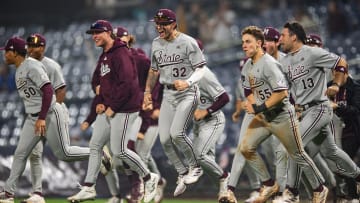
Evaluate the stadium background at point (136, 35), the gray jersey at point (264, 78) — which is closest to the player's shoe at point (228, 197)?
the gray jersey at point (264, 78)

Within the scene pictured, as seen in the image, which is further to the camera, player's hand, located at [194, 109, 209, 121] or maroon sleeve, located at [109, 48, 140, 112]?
player's hand, located at [194, 109, 209, 121]

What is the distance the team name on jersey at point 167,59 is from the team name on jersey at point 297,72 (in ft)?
4.14

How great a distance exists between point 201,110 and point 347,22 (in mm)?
5717

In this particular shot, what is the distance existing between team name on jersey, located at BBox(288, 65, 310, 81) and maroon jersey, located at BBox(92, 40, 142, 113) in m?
1.70

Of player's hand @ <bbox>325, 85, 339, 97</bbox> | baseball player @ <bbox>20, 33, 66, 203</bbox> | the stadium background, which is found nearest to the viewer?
player's hand @ <bbox>325, 85, 339, 97</bbox>

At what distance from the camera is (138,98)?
8.30 metres

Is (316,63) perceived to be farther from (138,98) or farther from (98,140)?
(98,140)

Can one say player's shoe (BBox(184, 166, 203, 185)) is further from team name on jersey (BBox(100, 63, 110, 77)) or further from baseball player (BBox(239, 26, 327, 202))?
team name on jersey (BBox(100, 63, 110, 77))

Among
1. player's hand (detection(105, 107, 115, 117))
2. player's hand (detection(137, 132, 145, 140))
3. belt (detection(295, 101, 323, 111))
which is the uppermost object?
belt (detection(295, 101, 323, 111))

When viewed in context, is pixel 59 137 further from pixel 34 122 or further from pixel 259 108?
pixel 259 108

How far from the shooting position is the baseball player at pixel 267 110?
7.47 m

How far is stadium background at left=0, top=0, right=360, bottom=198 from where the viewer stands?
11.6m

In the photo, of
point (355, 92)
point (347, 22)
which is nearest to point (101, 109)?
point (355, 92)

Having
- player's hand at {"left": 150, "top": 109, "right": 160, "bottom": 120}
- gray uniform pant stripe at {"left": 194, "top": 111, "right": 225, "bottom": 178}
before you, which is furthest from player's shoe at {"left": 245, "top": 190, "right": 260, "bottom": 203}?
player's hand at {"left": 150, "top": 109, "right": 160, "bottom": 120}
